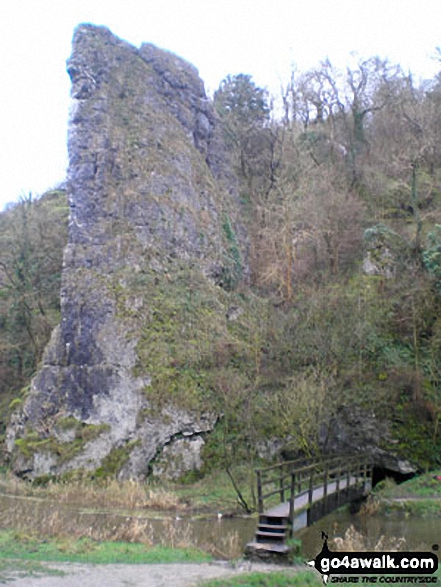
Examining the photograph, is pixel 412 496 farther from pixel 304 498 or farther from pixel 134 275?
pixel 134 275

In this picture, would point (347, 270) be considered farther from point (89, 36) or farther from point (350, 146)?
point (89, 36)

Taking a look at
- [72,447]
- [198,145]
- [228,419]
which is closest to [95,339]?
[72,447]

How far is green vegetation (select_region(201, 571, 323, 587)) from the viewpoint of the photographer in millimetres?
9297

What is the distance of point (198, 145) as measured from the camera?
34.3 meters

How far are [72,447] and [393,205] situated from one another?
2248 centimetres

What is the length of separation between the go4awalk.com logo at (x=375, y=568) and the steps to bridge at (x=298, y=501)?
1093 millimetres

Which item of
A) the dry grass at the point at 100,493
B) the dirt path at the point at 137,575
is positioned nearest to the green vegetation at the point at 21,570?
the dirt path at the point at 137,575

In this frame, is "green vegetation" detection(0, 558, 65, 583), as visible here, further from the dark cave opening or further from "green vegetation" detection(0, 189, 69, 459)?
"green vegetation" detection(0, 189, 69, 459)

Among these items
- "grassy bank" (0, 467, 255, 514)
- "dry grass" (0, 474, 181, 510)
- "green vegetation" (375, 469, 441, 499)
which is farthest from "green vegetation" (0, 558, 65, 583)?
"green vegetation" (375, 469, 441, 499)

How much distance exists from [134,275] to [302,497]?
14457 millimetres

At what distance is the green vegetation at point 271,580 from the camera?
30.5 ft

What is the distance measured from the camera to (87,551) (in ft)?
38.5

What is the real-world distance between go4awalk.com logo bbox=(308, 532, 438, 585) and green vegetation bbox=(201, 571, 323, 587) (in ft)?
0.80

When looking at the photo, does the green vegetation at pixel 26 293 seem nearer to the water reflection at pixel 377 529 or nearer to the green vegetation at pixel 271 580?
the water reflection at pixel 377 529
